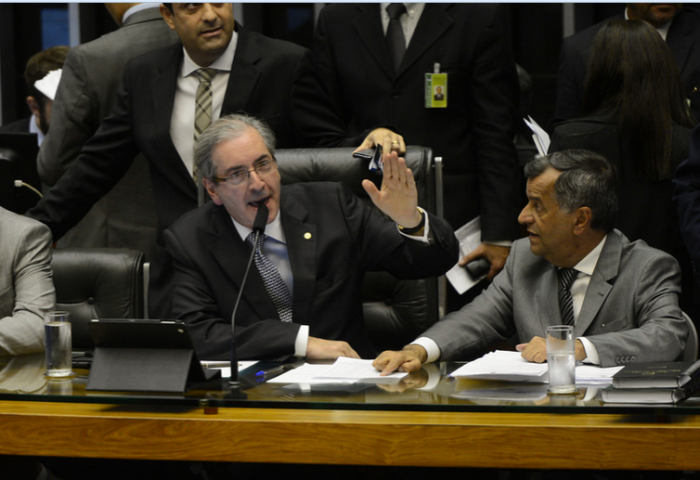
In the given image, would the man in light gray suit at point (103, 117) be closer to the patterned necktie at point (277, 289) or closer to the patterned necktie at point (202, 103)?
the patterned necktie at point (202, 103)

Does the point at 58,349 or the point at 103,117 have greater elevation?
the point at 103,117

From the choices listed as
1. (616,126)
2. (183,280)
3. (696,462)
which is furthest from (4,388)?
(616,126)

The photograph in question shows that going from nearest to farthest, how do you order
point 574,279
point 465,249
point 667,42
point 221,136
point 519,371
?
point 519,371 < point 574,279 < point 221,136 < point 465,249 < point 667,42

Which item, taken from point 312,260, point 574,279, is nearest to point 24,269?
point 312,260

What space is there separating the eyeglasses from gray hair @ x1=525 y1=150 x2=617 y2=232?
705 millimetres

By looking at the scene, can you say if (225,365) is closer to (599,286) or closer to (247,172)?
(247,172)

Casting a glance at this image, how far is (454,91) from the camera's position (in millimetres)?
3479

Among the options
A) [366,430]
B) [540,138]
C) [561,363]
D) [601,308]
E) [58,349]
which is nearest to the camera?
[366,430]

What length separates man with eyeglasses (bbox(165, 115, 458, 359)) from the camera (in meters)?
2.71

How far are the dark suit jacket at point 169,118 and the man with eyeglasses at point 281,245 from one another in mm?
385

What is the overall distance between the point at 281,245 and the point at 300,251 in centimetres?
6

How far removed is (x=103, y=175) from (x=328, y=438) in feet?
5.77

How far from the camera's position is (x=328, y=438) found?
5.88 feet

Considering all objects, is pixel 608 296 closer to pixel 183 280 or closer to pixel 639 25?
pixel 639 25
